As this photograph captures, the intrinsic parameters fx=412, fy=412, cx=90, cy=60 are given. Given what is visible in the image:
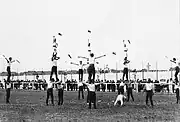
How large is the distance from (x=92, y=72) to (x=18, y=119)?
8349mm

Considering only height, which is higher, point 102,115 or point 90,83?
point 90,83

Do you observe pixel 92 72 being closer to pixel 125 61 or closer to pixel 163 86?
pixel 125 61

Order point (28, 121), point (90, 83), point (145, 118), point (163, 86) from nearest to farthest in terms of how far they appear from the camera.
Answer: point (28, 121)
point (145, 118)
point (90, 83)
point (163, 86)

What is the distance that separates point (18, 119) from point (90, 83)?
5665 millimetres

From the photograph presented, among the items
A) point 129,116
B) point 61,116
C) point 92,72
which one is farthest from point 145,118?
point 92,72

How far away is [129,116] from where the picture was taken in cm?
1841

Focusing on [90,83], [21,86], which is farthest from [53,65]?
[21,86]

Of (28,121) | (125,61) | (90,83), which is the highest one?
(125,61)

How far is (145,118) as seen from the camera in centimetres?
1753

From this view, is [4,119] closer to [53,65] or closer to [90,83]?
[90,83]

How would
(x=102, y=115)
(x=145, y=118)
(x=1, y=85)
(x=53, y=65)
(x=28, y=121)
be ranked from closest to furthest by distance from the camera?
(x=28, y=121) < (x=145, y=118) < (x=102, y=115) < (x=53, y=65) < (x=1, y=85)

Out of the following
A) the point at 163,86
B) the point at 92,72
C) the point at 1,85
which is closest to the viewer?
the point at 92,72

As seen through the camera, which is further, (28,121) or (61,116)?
(61,116)

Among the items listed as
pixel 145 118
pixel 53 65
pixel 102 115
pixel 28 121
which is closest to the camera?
pixel 28 121
